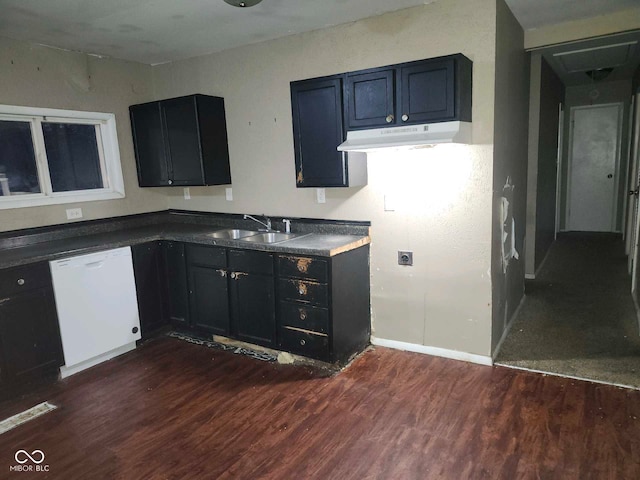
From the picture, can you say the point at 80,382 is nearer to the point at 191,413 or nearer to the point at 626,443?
the point at 191,413

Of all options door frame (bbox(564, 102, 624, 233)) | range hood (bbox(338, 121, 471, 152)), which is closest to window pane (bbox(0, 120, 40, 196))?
range hood (bbox(338, 121, 471, 152))

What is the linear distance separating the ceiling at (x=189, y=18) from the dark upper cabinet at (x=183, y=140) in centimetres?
51

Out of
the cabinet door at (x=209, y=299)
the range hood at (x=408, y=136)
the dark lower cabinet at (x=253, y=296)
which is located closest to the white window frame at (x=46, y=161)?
the cabinet door at (x=209, y=299)

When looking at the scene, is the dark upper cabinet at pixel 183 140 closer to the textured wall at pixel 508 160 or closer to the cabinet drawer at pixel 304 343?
the cabinet drawer at pixel 304 343

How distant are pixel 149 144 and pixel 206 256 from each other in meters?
1.34

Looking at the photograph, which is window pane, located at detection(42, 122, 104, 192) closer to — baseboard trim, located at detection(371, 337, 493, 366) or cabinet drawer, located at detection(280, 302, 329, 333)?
cabinet drawer, located at detection(280, 302, 329, 333)

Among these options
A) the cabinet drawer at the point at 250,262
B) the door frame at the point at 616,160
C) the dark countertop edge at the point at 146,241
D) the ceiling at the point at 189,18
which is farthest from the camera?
the door frame at the point at 616,160

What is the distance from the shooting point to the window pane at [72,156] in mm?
3637

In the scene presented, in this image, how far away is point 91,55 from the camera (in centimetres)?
379

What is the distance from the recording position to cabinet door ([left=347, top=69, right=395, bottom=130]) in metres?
2.74

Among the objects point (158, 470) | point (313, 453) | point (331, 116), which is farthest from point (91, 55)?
point (313, 453)

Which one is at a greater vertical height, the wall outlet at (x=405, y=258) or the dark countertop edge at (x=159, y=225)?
the dark countertop edge at (x=159, y=225)

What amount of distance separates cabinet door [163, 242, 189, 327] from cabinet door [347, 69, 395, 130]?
1.76 m

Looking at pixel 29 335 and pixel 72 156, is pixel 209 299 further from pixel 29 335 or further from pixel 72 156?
pixel 72 156
